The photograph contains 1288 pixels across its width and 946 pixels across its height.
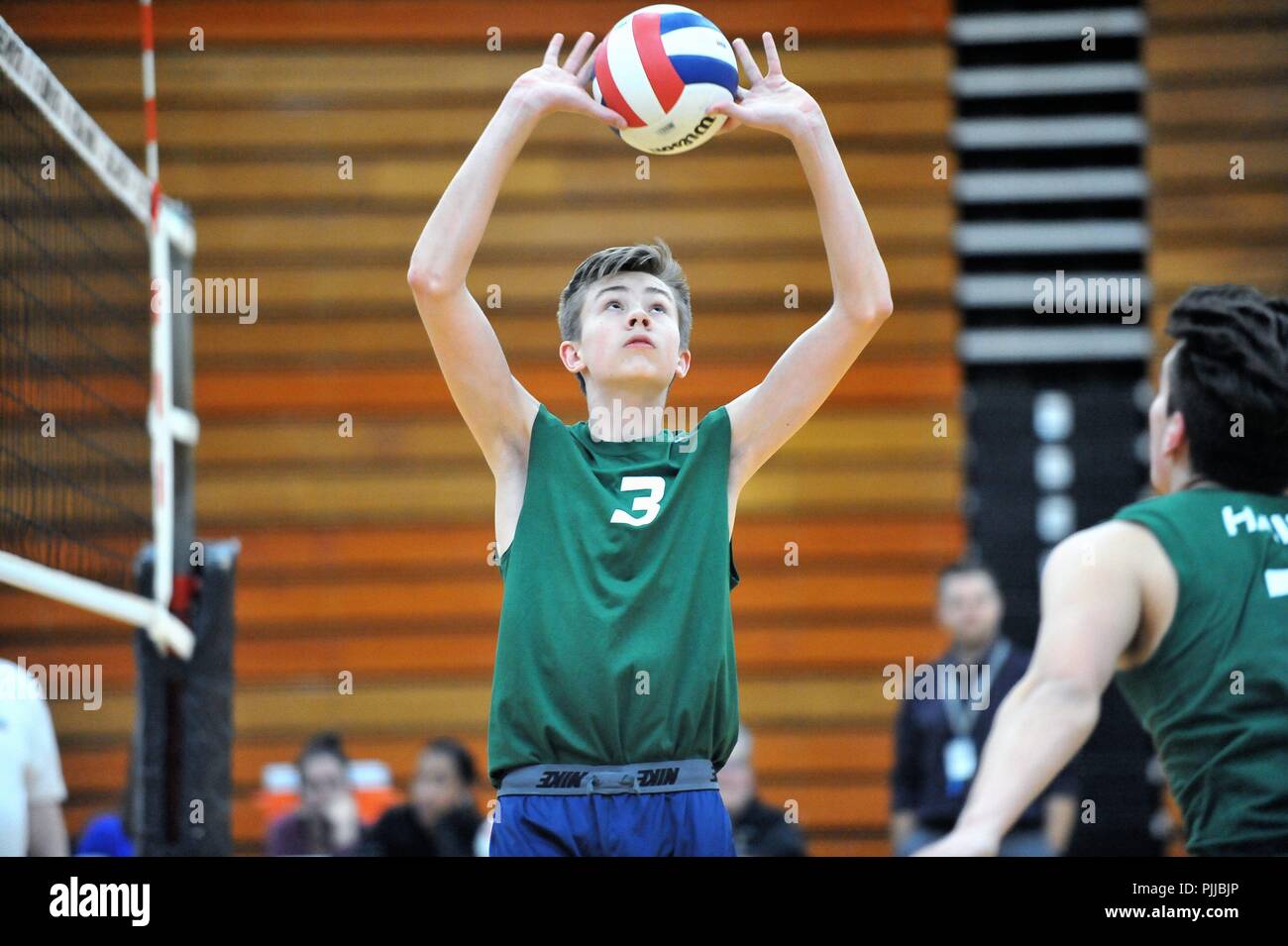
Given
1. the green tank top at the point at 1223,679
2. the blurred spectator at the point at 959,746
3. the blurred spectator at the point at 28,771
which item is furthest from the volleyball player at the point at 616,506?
the blurred spectator at the point at 959,746

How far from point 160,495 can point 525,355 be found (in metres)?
4.00

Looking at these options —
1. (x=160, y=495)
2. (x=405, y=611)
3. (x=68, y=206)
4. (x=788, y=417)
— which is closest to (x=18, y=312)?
(x=68, y=206)

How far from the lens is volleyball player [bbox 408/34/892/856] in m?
3.56

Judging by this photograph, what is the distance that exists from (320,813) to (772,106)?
17.6ft

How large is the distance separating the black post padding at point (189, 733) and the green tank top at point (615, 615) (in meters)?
2.78

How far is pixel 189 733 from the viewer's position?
6.24 metres

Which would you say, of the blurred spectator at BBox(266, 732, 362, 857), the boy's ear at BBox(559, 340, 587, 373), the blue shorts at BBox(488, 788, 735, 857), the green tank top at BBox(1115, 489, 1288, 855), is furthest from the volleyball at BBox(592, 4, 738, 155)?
the blurred spectator at BBox(266, 732, 362, 857)

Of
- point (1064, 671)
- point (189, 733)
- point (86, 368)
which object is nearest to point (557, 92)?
point (1064, 671)

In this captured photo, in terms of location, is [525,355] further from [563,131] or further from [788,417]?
[788,417]

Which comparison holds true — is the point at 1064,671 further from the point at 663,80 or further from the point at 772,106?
the point at 663,80

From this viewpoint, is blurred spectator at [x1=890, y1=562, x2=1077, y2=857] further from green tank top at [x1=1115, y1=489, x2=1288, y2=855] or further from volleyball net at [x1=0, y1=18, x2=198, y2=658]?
green tank top at [x1=1115, y1=489, x2=1288, y2=855]

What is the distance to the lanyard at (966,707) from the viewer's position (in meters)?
6.90

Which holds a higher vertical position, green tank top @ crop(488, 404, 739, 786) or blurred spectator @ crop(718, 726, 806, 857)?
green tank top @ crop(488, 404, 739, 786)

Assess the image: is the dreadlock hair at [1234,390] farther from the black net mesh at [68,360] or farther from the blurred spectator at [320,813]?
the blurred spectator at [320,813]
